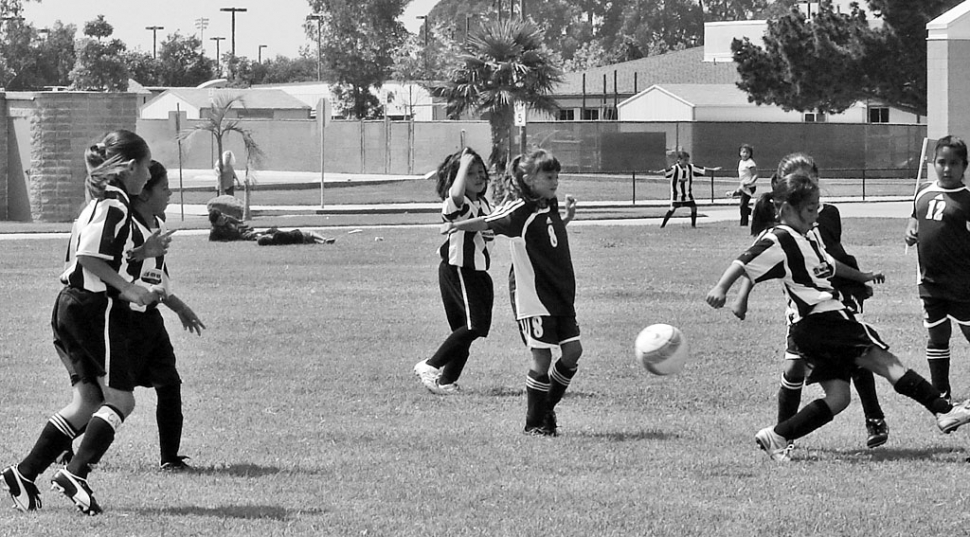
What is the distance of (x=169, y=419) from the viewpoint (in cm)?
735

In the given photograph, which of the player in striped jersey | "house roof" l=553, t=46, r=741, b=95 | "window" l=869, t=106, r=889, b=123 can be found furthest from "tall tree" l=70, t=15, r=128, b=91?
the player in striped jersey

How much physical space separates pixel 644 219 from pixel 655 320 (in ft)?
59.8

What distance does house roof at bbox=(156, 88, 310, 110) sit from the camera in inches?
3105

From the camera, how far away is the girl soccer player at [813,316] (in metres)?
7.40

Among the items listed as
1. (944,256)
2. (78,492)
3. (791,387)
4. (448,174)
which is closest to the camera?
(78,492)

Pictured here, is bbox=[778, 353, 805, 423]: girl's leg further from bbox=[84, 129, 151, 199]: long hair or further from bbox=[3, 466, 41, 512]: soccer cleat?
bbox=[3, 466, 41, 512]: soccer cleat

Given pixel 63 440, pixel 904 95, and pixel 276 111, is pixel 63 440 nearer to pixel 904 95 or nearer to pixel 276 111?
pixel 904 95

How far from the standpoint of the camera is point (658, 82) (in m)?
78.1

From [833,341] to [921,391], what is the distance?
20.3 inches

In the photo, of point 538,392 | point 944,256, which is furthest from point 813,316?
point 944,256

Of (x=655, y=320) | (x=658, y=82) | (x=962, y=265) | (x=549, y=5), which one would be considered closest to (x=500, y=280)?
(x=655, y=320)

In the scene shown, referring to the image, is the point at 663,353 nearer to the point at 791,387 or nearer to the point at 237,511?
the point at 791,387

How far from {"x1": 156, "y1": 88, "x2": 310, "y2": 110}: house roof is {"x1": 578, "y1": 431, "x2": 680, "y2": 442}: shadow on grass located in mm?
70731

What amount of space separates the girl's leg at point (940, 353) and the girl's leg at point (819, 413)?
164cm
